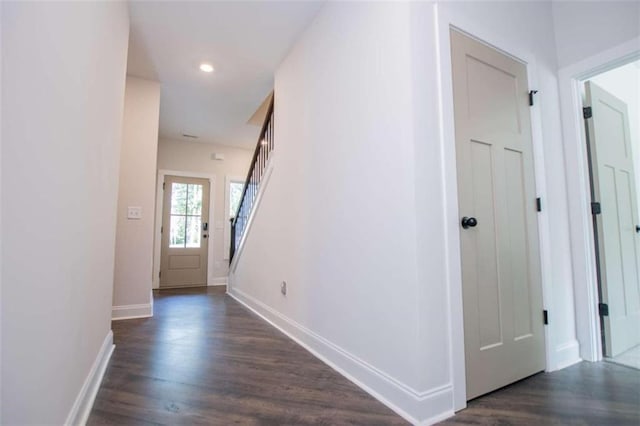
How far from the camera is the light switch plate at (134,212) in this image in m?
3.26

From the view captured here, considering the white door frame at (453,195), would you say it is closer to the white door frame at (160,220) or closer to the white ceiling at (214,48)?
the white ceiling at (214,48)

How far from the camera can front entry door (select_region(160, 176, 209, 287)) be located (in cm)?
542

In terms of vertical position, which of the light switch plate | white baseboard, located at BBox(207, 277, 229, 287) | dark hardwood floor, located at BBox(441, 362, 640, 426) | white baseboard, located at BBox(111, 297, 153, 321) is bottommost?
white baseboard, located at BBox(207, 277, 229, 287)

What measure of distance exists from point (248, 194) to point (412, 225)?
3181 mm

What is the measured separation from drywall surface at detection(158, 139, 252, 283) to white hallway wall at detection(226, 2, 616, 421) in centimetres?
339

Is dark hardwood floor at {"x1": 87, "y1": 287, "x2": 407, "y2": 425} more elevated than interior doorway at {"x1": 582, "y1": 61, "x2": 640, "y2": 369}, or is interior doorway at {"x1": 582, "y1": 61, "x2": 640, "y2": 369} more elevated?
interior doorway at {"x1": 582, "y1": 61, "x2": 640, "y2": 369}

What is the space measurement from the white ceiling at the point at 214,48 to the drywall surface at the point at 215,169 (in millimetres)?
1201

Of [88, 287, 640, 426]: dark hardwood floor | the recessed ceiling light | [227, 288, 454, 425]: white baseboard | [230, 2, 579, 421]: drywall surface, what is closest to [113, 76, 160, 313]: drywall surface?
the recessed ceiling light

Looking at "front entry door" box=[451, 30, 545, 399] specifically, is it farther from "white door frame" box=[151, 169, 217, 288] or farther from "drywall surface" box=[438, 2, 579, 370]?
"white door frame" box=[151, 169, 217, 288]

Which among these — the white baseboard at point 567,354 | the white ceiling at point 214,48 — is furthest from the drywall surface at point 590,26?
the white baseboard at point 567,354

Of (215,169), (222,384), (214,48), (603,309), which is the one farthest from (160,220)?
(603,309)

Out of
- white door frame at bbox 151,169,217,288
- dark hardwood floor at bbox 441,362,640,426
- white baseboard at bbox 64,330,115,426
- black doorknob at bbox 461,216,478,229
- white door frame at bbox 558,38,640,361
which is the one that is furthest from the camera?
white door frame at bbox 151,169,217,288

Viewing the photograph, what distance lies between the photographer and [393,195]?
156 centimetres

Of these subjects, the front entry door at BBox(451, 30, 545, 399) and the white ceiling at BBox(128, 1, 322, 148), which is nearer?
the front entry door at BBox(451, 30, 545, 399)
